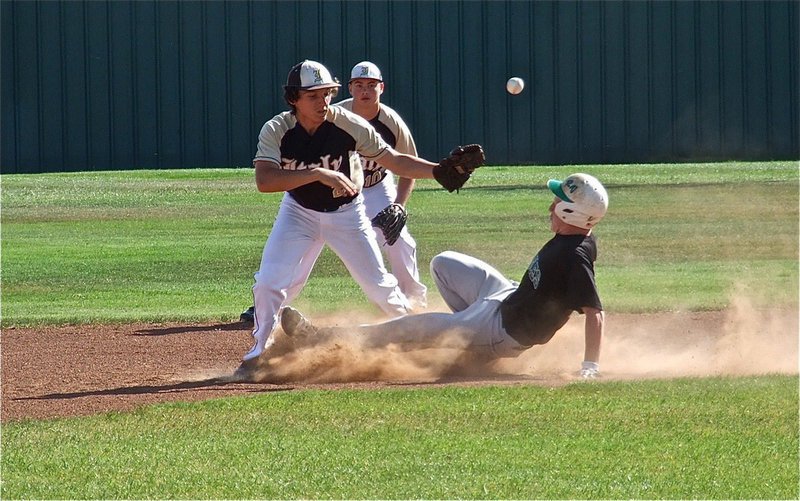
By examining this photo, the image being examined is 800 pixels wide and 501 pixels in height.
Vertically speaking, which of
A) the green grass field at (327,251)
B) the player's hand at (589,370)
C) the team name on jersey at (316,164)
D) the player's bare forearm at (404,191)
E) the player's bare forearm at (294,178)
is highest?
the team name on jersey at (316,164)

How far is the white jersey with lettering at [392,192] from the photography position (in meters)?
9.98

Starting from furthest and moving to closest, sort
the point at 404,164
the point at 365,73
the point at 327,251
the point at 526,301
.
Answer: the point at 327,251 → the point at 365,73 → the point at 404,164 → the point at 526,301

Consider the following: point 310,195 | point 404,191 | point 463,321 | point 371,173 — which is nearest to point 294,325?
point 310,195

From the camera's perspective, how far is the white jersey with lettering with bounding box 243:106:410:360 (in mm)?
7836

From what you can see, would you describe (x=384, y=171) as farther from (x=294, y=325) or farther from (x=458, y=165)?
(x=294, y=325)

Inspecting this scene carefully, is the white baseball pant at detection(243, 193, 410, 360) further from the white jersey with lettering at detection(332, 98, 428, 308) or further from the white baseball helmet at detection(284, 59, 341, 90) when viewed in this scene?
the white jersey with lettering at detection(332, 98, 428, 308)

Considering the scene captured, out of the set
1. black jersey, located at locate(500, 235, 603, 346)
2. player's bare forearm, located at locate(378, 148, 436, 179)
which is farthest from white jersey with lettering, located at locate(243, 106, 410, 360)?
black jersey, located at locate(500, 235, 603, 346)

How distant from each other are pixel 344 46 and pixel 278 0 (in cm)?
193

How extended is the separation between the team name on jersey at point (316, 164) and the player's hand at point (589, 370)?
1.91m

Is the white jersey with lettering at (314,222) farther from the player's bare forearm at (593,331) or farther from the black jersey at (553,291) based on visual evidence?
the player's bare forearm at (593,331)

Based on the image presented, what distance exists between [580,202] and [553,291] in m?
0.51

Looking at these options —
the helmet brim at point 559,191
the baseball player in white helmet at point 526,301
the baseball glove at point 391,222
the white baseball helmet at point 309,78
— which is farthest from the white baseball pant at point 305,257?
the helmet brim at point 559,191

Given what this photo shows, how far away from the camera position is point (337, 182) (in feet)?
24.8

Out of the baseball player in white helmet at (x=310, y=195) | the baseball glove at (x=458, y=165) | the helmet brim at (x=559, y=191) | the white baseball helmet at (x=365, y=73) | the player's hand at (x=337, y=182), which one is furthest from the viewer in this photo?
the white baseball helmet at (x=365, y=73)
